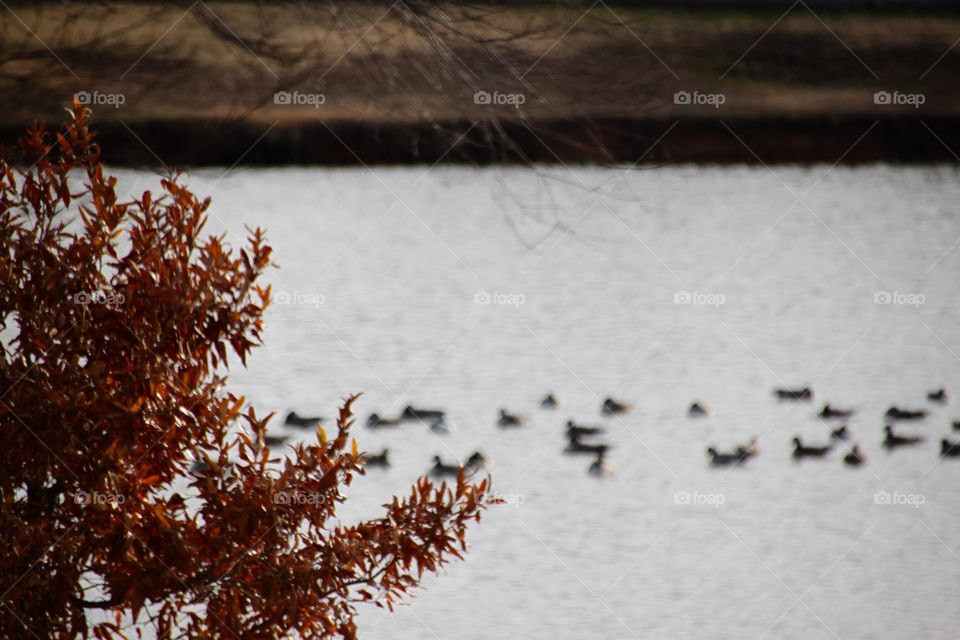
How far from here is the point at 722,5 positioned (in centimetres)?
702

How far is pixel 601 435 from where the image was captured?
3605 mm

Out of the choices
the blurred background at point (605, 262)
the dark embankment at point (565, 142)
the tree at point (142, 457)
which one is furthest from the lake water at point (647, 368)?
the tree at point (142, 457)

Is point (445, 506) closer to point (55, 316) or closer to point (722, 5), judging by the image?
point (55, 316)

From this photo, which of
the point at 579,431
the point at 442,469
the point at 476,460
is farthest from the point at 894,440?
the point at 442,469

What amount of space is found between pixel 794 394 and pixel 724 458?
664mm

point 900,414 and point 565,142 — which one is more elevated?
point 565,142

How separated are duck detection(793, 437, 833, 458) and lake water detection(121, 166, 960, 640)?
0.09 feet

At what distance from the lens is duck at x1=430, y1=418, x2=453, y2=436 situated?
3562 mm

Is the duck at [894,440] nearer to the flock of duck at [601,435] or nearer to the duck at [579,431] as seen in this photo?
the flock of duck at [601,435]

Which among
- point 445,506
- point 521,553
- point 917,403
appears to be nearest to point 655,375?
point 917,403

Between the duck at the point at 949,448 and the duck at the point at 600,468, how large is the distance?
1118 mm

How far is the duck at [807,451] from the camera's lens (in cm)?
352

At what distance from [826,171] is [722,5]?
132 centimetres

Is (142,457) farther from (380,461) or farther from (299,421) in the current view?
(299,421)
